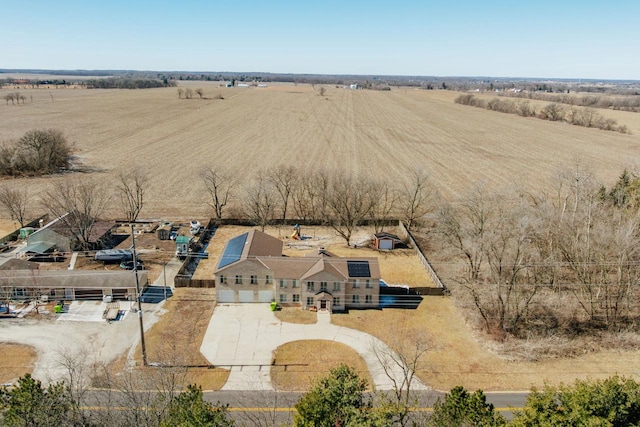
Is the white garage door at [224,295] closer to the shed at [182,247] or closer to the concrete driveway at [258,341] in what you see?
the concrete driveway at [258,341]

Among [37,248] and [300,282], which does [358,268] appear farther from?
[37,248]

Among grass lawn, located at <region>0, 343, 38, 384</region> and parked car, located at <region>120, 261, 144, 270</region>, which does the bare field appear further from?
grass lawn, located at <region>0, 343, 38, 384</region>

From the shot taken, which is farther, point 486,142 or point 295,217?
point 486,142

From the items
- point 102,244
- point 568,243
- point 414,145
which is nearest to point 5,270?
point 102,244

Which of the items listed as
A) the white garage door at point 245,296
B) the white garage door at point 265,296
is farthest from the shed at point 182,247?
the white garage door at point 265,296

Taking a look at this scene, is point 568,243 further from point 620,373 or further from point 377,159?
point 377,159

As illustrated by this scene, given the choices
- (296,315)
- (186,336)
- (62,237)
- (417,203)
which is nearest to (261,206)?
(296,315)
